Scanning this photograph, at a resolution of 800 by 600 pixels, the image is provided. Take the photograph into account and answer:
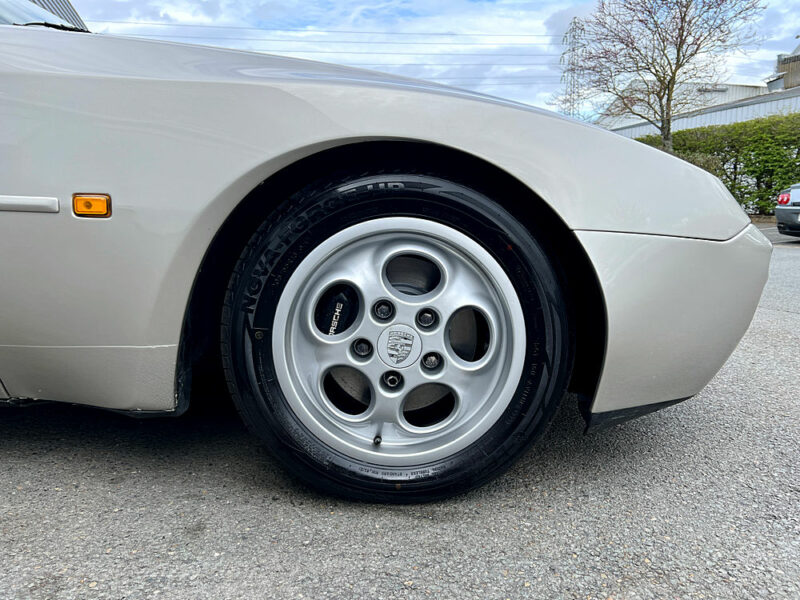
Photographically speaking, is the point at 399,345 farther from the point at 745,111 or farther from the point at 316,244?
the point at 745,111

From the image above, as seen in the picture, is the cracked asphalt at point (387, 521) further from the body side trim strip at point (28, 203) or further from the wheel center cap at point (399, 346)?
the body side trim strip at point (28, 203)

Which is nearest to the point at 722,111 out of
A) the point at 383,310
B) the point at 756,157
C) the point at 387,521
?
the point at 756,157

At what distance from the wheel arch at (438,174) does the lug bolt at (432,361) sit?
32cm

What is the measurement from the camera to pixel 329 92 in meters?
1.41

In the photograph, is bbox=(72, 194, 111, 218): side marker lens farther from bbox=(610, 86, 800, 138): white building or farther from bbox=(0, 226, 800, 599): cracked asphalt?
bbox=(610, 86, 800, 138): white building

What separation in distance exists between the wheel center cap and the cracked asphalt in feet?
1.17

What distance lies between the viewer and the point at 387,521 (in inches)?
57.7

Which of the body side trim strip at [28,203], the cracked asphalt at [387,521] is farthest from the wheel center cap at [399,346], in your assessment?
the body side trim strip at [28,203]

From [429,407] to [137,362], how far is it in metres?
0.70

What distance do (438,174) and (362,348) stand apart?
441 millimetres

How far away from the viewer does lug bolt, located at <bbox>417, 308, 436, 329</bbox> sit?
150 centimetres

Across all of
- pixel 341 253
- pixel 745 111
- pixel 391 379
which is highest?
pixel 745 111

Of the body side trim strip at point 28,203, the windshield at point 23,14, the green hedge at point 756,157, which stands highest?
the windshield at point 23,14

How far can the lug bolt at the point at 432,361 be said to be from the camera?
1.51m
